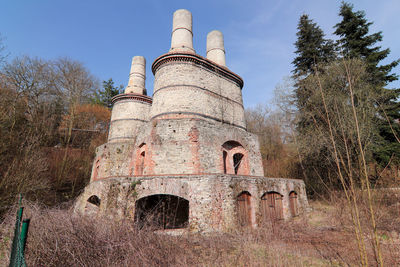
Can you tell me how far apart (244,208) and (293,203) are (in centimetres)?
446

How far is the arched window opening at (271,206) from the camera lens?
29.3 feet

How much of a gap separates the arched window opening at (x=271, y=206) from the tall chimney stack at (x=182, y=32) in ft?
31.6

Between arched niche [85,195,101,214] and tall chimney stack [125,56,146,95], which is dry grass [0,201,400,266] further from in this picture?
tall chimney stack [125,56,146,95]

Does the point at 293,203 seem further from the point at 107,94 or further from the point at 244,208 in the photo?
the point at 107,94

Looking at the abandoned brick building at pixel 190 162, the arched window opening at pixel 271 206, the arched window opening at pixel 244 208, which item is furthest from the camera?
the arched window opening at pixel 271 206

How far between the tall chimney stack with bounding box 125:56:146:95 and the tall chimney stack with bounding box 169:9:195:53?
194 inches

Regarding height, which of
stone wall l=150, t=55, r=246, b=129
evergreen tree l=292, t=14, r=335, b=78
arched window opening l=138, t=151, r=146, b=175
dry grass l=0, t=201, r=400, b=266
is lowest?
dry grass l=0, t=201, r=400, b=266

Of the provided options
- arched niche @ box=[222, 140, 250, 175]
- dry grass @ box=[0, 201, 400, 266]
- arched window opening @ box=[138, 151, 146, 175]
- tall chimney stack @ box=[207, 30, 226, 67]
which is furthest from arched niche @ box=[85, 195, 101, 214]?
tall chimney stack @ box=[207, 30, 226, 67]

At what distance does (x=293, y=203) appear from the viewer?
11.0m

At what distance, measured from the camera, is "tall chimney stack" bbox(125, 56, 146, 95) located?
16008 mm

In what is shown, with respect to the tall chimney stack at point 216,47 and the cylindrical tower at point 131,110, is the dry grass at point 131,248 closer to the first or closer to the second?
the cylindrical tower at point 131,110

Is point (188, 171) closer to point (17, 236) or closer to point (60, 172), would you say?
point (17, 236)

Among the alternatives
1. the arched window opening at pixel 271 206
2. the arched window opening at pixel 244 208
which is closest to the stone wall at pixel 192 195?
the arched window opening at pixel 244 208

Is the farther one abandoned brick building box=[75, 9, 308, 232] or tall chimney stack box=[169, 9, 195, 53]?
tall chimney stack box=[169, 9, 195, 53]
